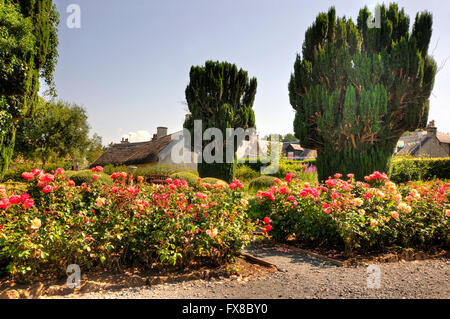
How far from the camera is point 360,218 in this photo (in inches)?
178

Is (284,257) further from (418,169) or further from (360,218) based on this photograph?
(418,169)

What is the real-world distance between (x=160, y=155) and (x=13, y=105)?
35.8ft

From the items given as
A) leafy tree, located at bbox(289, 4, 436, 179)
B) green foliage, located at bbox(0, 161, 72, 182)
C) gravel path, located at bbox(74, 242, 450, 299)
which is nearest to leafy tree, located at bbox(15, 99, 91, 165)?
green foliage, located at bbox(0, 161, 72, 182)

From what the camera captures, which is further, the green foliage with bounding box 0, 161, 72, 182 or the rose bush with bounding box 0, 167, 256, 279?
the green foliage with bounding box 0, 161, 72, 182

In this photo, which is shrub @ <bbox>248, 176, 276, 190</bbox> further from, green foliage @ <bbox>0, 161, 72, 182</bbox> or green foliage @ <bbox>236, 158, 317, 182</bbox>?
green foliage @ <bbox>0, 161, 72, 182</bbox>

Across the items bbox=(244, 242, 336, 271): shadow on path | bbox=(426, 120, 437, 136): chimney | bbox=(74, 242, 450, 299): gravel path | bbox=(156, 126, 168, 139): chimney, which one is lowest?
bbox=(244, 242, 336, 271): shadow on path

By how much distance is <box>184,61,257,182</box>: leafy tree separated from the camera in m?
14.6

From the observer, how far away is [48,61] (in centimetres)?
1491

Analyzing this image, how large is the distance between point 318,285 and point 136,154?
938 inches

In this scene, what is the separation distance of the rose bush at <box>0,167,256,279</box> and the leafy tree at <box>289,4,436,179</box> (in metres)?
7.11

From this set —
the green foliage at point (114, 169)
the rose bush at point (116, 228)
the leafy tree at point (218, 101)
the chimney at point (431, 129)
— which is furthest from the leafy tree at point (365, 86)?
the chimney at point (431, 129)

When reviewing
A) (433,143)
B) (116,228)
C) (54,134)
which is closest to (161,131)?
(54,134)
